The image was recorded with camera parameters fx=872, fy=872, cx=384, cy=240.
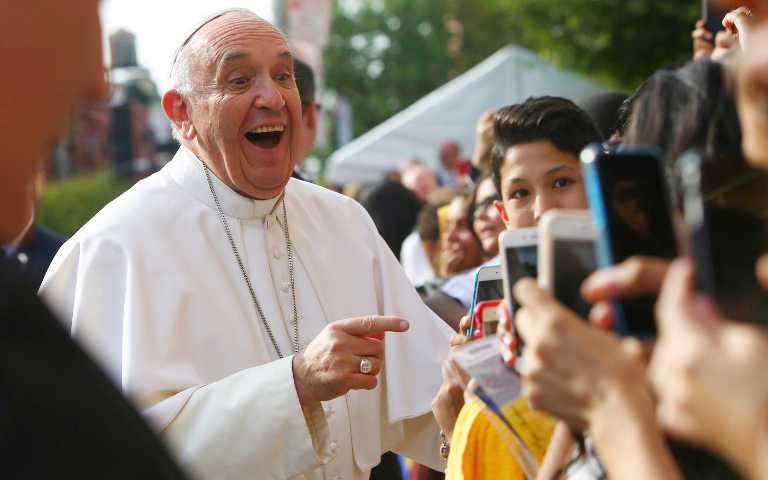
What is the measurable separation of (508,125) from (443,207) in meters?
2.93

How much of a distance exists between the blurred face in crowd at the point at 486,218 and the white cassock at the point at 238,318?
994 mm

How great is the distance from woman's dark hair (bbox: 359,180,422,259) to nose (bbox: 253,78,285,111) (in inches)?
112

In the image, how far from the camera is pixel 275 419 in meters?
2.65

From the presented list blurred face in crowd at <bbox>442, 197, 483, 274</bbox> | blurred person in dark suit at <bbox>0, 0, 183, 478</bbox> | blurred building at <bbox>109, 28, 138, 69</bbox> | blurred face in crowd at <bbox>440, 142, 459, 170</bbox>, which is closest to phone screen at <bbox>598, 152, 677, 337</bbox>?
blurred person in dark suit at <bbox>0, 0, 183, 478</bbox>

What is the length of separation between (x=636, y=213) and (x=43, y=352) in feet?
3.15

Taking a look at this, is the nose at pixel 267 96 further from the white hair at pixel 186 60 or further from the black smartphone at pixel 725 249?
the black smartphone at pixel 725 249

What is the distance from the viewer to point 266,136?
3.25m

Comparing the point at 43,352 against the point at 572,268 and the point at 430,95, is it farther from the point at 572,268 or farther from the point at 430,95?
the point at 430,95

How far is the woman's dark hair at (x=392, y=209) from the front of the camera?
607cm

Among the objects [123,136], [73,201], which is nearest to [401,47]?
[123,136]

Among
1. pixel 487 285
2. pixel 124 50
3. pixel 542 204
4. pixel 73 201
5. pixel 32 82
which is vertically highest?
pixel 124 50

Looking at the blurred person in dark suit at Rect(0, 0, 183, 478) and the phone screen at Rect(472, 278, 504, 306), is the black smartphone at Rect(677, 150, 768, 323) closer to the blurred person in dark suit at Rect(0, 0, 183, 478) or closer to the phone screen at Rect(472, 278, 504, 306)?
Answer: the blurred person in dark suit at Rect(0, 0, 183, 478)

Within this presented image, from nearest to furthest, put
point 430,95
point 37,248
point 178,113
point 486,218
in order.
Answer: point 178,113 → point 37,248 → point 486,218 → point 430,95

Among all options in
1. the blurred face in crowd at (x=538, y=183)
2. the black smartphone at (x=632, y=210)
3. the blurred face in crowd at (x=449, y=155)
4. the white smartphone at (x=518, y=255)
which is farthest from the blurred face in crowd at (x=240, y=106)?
the blurred face in crowd at (x=449, y=155)
